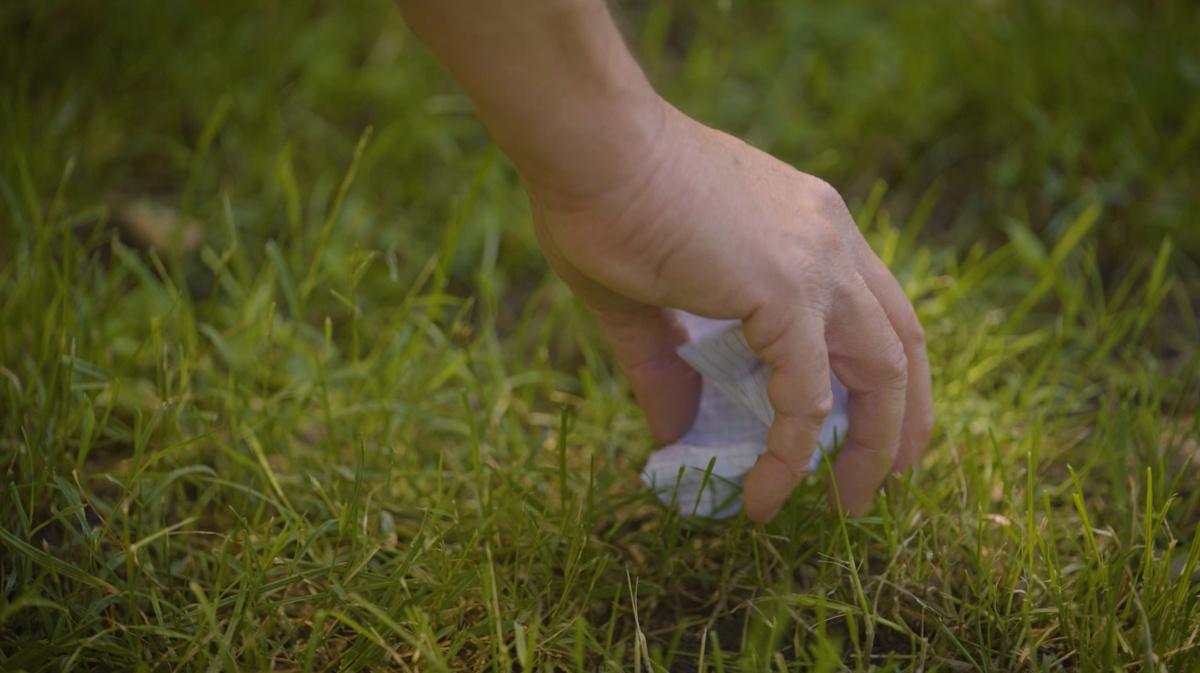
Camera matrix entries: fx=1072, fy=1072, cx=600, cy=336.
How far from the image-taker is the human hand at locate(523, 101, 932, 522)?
1131 mm

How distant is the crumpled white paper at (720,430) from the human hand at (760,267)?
3.6 inches

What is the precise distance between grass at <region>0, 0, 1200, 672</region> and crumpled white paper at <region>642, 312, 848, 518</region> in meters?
0.06

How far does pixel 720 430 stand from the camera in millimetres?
1501

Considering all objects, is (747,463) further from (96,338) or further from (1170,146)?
(1170,146)

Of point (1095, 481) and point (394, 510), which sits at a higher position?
point (1095, 481)

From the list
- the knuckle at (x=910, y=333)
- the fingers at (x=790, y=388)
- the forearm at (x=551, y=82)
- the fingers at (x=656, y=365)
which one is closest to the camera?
the forearm at (x=551, y=82)

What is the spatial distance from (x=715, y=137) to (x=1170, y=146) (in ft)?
4.70

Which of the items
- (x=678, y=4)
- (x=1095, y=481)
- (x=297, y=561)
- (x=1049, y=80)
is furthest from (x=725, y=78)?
(x=297, y=561)

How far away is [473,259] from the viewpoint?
2.21m

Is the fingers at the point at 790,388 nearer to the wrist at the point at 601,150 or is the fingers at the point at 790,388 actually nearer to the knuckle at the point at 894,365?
the knuckle at the point at 894,365

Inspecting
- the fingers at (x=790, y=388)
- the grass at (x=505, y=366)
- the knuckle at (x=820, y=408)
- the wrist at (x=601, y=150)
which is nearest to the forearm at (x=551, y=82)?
the wrist at (x=601, y=150)

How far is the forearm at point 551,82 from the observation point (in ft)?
3.43

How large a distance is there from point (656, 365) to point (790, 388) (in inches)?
11.4

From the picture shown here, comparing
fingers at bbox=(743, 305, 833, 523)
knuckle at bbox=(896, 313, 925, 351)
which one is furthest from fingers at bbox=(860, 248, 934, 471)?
fingers at bbox=(743, 305, 833, 523)
